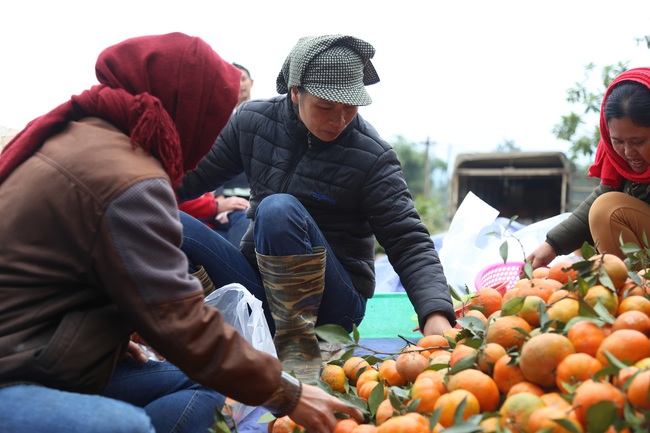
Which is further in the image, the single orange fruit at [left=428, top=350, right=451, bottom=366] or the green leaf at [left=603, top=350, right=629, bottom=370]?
the single orange fruit at [left=428, top=350, right=451, bottom=366]

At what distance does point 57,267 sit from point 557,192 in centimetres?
656

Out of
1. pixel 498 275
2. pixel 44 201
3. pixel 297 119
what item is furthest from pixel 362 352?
pixel 44 201

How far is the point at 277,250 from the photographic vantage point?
2004mm

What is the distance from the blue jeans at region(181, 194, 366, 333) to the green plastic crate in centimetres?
61

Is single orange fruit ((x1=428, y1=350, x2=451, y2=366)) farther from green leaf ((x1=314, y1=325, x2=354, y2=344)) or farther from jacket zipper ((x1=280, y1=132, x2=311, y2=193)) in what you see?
jacket zipper ((x1=280, y1=132, x2=311, y2=193))

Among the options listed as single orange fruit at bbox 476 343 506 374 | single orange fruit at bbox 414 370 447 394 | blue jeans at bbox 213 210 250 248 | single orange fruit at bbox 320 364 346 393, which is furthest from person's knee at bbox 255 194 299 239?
blue jeans at bbox 213 210 250 248

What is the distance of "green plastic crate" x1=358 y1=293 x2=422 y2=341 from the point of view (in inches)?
117

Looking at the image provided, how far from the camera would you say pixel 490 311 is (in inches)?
70.7

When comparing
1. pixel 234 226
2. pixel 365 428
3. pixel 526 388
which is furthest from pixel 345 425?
pixel 234 226

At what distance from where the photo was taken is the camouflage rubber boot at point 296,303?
6.58ft

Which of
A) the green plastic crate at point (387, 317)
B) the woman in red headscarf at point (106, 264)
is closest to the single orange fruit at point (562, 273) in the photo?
the woman in red headscarf at point (106, 264)

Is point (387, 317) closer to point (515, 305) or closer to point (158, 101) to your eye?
point (515, 305)

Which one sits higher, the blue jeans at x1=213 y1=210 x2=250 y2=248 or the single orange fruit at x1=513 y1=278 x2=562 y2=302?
the single orange fruit at x1=513 y1=278 x2=562 y2=302

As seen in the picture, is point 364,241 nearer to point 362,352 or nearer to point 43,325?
point 362,352
